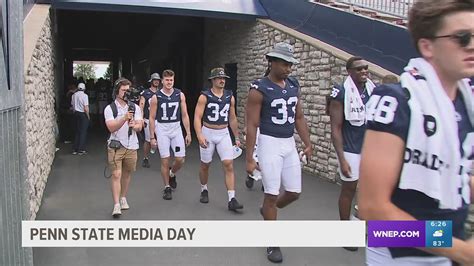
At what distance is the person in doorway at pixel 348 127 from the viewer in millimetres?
4591

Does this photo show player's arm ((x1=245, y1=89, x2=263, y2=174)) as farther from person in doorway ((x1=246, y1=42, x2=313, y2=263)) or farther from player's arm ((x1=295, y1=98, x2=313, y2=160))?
player's arm ((x1=295, y1=98, x2=313, y2=160))

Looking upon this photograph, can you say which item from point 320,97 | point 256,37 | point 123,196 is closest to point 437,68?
point 123,196

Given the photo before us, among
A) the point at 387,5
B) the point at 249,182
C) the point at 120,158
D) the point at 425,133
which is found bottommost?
the point at 249,182

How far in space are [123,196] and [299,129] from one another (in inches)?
104

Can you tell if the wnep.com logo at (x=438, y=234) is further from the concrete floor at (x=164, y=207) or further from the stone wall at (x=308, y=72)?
the stone wall at (x=308, y=72)

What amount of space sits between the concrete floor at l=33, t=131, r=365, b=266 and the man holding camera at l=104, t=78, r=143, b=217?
0.49 m

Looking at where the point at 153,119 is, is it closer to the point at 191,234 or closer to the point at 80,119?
the point at 191,234

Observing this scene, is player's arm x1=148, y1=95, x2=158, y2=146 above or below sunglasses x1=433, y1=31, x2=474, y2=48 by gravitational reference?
below

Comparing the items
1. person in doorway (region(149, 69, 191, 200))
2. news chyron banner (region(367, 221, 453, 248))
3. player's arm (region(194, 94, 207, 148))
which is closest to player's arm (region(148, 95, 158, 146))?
person in doorway (region(149, 69, 191, 200))

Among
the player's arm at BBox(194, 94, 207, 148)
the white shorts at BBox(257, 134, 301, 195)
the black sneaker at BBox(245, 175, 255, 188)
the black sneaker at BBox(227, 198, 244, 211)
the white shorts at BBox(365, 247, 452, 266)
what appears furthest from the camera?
the black sneaker at BBox(245, 175, 255, 188)

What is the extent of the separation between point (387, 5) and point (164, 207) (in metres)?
5.65

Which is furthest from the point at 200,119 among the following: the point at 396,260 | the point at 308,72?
the point at 396,260

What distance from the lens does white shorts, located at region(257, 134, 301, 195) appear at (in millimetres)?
4293

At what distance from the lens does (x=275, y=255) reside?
4328 millimetres
